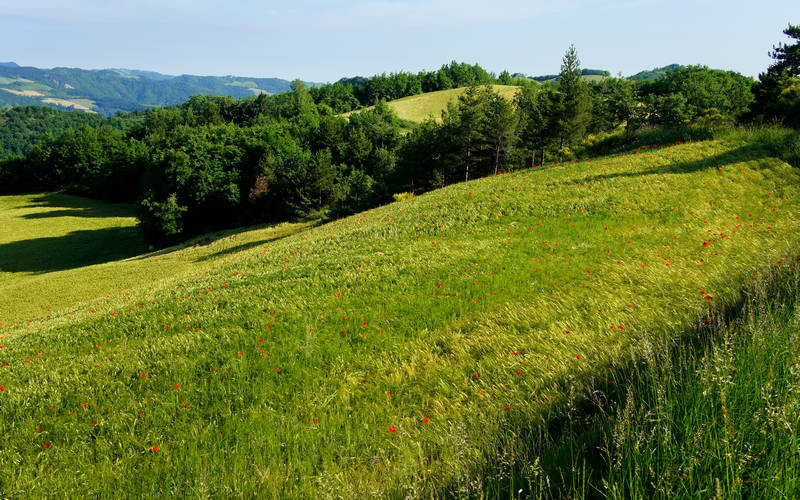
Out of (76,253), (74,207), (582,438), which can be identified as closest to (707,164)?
(582,438)

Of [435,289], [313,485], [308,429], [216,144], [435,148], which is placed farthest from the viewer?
[216,144]

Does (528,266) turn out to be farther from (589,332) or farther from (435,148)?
(435,148)

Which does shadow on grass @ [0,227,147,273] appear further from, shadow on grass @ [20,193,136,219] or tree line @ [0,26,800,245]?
shadow on grass @ [20,193,136,219]

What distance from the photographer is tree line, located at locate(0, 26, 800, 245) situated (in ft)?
147

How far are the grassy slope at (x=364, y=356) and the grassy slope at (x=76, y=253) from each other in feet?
59.8

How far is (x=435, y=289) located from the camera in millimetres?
9359

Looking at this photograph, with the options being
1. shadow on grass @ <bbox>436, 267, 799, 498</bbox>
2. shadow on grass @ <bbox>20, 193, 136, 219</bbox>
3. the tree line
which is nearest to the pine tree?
the tree line

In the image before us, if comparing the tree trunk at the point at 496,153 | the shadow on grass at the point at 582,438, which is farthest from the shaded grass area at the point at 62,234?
the shadow on grass at the point at 582,438

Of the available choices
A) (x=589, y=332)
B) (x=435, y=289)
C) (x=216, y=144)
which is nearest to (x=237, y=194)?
(x=216, y=144)

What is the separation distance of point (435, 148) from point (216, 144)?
4133cm

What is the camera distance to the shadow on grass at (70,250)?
41750mm

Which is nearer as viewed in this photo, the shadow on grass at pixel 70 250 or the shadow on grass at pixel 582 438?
the shadow on grass at pixel 582 438

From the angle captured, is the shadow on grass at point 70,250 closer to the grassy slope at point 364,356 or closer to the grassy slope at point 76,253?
the grassy slope at point 76,253

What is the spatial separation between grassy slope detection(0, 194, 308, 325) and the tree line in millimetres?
8088
